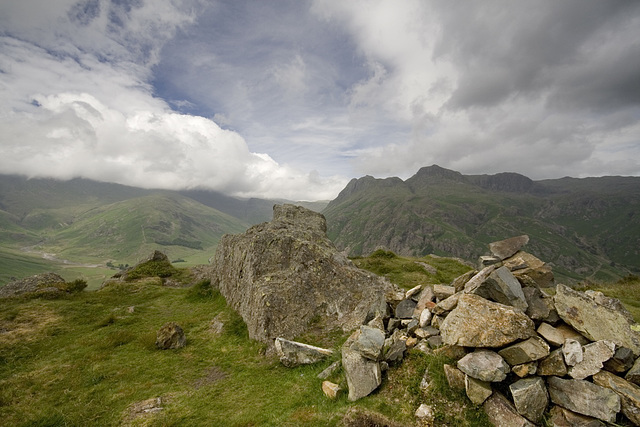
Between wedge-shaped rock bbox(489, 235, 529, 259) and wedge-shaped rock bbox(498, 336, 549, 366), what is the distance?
617cm

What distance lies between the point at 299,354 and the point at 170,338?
1025 cm

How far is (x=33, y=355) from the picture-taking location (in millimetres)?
18641

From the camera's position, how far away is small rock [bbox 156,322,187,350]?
19797 millimetres

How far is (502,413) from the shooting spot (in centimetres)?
1001

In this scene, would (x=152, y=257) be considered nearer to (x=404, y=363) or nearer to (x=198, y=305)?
(x=198, y=305)

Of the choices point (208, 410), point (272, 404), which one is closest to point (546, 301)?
point (272, 404)

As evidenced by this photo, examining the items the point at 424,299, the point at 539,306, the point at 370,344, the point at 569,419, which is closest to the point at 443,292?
the point at 424,299

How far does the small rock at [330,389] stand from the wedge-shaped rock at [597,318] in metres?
10.4

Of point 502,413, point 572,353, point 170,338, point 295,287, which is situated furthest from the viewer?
point 295,287

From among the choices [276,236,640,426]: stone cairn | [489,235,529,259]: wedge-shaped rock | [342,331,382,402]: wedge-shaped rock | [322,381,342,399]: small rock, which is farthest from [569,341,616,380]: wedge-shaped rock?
[322,381,342,399]: small rock

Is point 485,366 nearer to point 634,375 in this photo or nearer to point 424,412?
point 424,412

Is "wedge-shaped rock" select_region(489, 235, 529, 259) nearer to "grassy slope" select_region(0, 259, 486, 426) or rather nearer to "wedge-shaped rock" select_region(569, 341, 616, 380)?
"wedge-shaped rock" select_region(569, 341, 616, 380)

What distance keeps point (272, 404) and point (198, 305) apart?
67.7 feet

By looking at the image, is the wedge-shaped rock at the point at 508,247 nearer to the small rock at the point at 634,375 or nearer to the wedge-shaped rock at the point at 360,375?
the small rock at the point at 634,375
